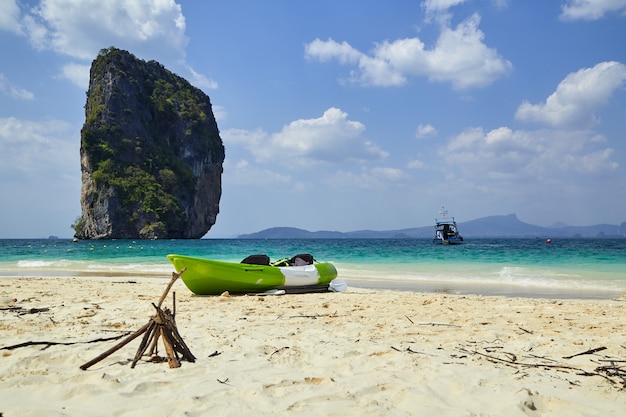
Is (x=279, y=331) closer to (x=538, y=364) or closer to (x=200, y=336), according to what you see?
(x=200, y=336)

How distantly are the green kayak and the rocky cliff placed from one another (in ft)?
201

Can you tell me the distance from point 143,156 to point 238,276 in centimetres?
6819

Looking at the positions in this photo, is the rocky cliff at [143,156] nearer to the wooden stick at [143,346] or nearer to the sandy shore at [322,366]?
the sandy shore at [322,366]

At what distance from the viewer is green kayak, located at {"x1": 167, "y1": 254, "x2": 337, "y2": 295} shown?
31.0ft

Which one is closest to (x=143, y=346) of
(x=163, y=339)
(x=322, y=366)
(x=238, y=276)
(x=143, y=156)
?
(x=163, y=339)

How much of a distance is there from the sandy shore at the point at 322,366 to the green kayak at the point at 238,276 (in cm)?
253

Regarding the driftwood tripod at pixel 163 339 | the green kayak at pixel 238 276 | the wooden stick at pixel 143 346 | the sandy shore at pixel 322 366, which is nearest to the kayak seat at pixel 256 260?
the green kayak at pixel 238 276

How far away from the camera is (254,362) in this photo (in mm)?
4121

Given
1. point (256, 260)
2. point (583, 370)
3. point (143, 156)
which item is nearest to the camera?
point (583, 370)

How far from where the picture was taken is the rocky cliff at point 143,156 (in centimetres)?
6694

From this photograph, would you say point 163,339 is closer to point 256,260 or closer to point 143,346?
point 143,346

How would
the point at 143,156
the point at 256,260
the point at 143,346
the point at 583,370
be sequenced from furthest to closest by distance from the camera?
the point at 143,156 < the point at 256,260 < the point at 583,370 < the point at 143,346

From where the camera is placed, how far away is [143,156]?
71938 millimetres

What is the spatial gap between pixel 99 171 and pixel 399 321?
68781 mm
